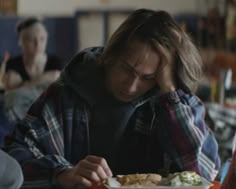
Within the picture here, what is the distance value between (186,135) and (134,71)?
0.64 feet

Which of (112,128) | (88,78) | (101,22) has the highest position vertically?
(88,78)

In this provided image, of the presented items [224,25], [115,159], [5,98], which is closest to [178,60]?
[115,159]

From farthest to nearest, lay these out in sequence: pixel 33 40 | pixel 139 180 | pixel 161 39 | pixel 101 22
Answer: pixel 101 22 < pixel 33 40 < pixel 161 39 < pixel 139 180

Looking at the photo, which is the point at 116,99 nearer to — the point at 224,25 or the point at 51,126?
the point at 51,126

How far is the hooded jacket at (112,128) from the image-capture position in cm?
133

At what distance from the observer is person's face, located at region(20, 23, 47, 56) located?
353cm

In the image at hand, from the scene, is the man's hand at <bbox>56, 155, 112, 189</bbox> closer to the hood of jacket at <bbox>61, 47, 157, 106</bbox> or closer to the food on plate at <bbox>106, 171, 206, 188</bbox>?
the food on plate at <bbox>106, 171, 206, 188</bbox>

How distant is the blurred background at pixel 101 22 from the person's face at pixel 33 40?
1268mm

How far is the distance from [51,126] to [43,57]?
228cm

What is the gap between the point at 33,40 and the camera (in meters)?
3.57

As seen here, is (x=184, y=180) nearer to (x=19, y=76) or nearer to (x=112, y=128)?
(x=112, y=128)

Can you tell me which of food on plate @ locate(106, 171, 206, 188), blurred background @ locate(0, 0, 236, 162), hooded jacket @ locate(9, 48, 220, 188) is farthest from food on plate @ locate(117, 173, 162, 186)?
blurred background @ locate(0, 0, 236, 162)

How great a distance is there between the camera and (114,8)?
17.8 feet

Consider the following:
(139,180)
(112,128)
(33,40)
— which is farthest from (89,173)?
(33,40)
